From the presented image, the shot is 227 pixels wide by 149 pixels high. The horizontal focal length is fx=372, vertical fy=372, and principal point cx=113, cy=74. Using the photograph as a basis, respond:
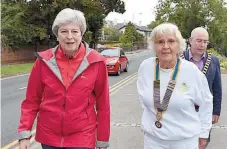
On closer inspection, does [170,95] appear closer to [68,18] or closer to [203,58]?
[68,18]

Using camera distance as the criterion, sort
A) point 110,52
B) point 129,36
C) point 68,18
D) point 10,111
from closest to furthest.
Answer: point 68,18 → point 10,111 → point 110,52 → point 129,36

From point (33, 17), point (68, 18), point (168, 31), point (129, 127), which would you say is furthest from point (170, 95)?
point (33, 17)

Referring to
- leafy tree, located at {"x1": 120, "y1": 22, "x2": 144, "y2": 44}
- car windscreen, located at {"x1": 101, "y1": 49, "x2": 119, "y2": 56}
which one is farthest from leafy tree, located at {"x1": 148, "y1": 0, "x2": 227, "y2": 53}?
leafy tree, located at {"x1": 120, "y1": 22, "x2": 144, "y2": 44}

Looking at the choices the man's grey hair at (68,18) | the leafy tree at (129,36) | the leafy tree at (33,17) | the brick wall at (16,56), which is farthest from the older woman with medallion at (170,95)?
the leafy tree at (129,36)

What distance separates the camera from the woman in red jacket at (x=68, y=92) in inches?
112

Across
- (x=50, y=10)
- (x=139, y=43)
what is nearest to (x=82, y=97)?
(x=50, y=10)

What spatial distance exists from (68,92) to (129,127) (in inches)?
185

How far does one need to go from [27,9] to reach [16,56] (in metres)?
4.31

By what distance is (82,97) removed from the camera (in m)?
2.85

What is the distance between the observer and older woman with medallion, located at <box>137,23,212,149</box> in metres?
2.77

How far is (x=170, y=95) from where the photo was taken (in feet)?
9.05

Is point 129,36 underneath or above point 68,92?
underneath

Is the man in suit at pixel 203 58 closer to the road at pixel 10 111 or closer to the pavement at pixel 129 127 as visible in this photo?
the road at pixel 10 111

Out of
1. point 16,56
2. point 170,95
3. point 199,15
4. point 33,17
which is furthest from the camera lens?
point 199,15
